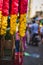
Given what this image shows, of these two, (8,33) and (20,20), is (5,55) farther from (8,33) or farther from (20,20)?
(20,20)

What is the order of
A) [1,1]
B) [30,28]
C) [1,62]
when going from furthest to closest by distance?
[30,28] → [1,62] → [1,1]

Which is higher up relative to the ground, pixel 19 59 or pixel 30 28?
pixel 19 59

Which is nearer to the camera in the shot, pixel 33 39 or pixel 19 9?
pixel 19 9

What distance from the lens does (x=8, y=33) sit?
223 cm

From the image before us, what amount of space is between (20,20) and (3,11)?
17 cm

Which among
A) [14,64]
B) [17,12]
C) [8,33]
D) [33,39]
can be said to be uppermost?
[17,12]

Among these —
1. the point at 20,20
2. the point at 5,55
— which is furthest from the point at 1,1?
the point at 5,55

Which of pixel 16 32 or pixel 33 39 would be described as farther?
pixel 33 39

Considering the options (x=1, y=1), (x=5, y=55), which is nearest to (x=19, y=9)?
(x=1, y=1)

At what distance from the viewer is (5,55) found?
87.2 inches

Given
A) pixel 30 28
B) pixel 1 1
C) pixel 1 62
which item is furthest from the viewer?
pixel 30 28

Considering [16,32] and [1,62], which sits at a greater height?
[16,32]

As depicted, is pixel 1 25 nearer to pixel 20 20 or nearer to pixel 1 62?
pixel 20 20

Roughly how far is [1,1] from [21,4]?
7.3 inches
